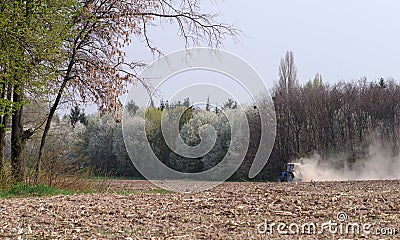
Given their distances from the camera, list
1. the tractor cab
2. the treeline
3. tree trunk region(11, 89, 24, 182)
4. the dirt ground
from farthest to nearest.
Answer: the treeline
the tractor cab
tree trunk region(11, 89, 24, 182)
the dirt ground

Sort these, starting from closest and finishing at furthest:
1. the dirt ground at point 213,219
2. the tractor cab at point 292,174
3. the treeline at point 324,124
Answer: the dirt ground at point 213,219 < the tractor cab at point 292,174 < the treeline at point 324,124

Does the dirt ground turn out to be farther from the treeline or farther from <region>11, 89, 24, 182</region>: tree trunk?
the treeline

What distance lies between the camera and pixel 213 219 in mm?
6879

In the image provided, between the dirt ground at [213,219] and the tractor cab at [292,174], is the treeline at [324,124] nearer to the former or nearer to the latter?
the tractor cab at [292,174]

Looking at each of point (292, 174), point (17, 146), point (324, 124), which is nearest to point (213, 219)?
point (17, 146)

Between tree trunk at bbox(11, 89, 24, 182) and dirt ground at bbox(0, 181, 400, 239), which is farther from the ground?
tree trunk at bbox(11, 89, 24, 182)

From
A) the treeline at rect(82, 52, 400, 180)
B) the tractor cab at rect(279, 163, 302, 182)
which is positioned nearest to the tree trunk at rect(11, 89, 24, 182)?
the tractor cab at rect(279, 163, 302, 182)

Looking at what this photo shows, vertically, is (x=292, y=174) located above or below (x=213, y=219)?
above

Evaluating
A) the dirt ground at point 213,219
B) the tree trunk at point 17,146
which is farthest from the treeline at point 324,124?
the dirt ground at point 213,219

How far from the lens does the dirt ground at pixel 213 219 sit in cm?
582

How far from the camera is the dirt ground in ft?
19.1

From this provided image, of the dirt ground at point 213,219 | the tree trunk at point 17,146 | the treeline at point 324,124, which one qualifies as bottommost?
the dirt ground at point 213,219

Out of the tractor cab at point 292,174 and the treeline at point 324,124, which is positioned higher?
the treeline at point 324,124

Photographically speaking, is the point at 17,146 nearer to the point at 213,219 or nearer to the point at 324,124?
the point at 213,219
